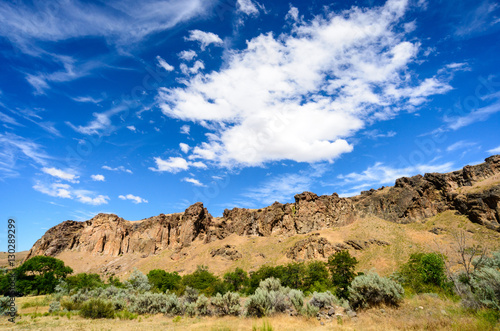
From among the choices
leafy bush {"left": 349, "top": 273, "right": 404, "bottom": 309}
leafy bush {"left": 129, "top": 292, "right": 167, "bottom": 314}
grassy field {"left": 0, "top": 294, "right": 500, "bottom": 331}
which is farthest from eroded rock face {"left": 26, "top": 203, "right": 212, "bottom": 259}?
leafy bush {"left": 349, "top": 273, "right": 404, "bottom": 309}

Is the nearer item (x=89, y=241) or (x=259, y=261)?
(x=259, y=261)

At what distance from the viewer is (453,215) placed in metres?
60.4

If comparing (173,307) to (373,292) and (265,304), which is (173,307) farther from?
(373,292)

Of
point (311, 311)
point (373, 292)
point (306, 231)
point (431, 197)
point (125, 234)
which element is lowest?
point (311, 311)

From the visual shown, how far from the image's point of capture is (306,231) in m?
75.8

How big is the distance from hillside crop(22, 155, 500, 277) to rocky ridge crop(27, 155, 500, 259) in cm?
26

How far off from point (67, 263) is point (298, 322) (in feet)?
330

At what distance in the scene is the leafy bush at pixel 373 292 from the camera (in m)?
15.7

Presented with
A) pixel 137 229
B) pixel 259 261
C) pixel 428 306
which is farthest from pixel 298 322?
pixel 137 229

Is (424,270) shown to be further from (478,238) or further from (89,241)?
(89,241)

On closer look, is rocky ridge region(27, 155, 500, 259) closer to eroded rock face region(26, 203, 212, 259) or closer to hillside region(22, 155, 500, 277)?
eroded rock face region(26, 203, 212, 259)

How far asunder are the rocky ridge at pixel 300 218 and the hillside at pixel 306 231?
0.26 m

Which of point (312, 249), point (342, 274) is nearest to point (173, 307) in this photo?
point (342, 274)

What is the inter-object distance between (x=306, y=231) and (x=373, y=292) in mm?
61652
